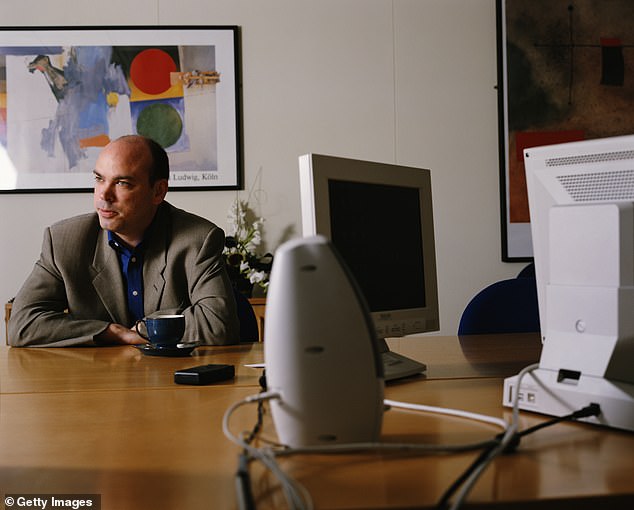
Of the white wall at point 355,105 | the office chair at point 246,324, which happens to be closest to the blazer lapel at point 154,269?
the office chair at point 246,324

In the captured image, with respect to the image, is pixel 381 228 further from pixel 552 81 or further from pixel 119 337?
pixel 552 81

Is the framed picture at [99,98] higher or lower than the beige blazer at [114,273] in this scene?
higher

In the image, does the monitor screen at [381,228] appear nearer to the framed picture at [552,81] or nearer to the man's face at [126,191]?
the man's face at [126,191]

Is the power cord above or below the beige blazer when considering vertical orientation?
below

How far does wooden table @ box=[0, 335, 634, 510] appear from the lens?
752 millimetres

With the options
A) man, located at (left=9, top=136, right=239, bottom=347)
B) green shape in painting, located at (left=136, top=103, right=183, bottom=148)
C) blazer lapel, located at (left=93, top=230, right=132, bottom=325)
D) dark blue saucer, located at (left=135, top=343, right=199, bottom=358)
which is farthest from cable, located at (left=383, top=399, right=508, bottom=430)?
green shape in painting, located at (left=136, top=103, right=183, bottom=148)

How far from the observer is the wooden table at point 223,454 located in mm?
752

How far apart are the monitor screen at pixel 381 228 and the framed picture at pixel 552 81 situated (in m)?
2.51

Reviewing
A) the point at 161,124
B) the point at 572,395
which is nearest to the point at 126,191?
the point at 161,124

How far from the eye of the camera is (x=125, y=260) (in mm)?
2369

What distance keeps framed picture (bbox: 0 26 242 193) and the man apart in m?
1.46

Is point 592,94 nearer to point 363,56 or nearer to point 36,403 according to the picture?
point 363,56

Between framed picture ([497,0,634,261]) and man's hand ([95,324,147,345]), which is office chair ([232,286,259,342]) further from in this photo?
framed picture ([497,0,634,261])

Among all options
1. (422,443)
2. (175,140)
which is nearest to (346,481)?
(422,443)
